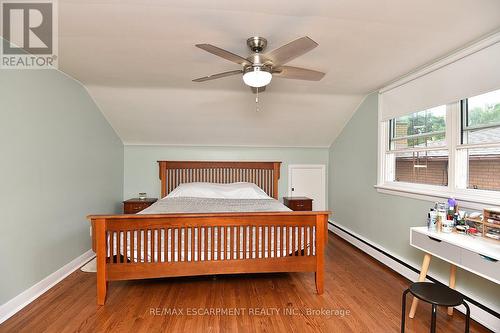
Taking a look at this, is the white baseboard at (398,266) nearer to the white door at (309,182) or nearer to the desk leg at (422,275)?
the desk leg at (422,275)

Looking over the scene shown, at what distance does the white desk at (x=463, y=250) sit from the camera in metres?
1.50

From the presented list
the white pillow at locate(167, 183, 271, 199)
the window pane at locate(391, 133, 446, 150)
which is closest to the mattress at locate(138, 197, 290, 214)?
the white pillow at locate(167, 183, 271, 199)

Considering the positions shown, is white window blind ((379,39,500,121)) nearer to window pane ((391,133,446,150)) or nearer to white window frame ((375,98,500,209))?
white window frame ((375,98,500,209))

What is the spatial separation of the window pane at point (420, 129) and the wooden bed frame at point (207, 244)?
1.51 metres

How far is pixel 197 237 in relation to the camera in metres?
2.36

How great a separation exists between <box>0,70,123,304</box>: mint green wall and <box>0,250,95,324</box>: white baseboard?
51mm

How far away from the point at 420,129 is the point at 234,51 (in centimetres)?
232

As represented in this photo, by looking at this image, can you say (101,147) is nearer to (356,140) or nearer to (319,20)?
(319,20)

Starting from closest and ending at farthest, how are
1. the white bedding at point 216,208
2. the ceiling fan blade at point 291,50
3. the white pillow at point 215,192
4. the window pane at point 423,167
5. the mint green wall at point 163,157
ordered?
the ceiling fan blade at point 291,50 < the white bedding at point 216,208 < the window pane at point 423,167 < the white pillow at point 215,192 < the mint green wall at point 163,157

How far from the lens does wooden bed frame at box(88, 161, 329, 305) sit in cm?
224

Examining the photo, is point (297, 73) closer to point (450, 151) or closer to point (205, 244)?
point (450, 151)

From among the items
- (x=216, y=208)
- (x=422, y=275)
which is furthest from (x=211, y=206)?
(x=422, y=275)

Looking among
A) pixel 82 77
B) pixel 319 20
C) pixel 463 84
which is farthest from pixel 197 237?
pixel 463 84

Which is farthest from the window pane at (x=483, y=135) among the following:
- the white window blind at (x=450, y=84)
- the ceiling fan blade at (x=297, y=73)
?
the ceiling fan blade at (x=297, y=73)
